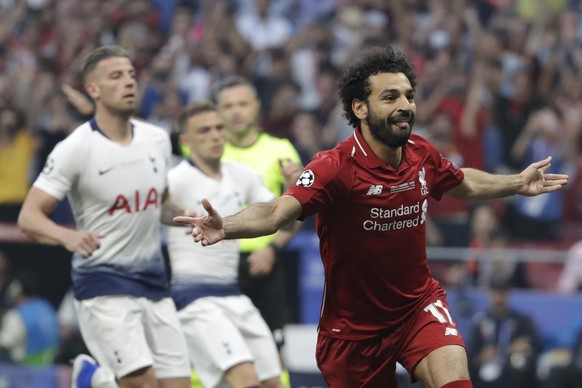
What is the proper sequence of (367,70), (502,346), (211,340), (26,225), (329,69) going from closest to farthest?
1. (367,70)
2. (26,225)
3. (211,340)
4. (502,346)
5. (329,69)

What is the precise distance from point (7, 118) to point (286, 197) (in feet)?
35.8

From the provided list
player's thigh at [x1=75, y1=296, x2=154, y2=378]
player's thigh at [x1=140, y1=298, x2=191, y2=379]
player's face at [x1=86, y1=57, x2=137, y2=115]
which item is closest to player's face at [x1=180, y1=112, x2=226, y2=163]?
player's face at [x1=86, y1=57, x2=137, y2=115]

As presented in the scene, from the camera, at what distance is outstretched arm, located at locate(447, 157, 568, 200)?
8406 mm

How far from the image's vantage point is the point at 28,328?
15633 millimetres

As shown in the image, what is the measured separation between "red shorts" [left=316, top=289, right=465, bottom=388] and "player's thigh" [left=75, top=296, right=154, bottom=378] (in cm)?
167

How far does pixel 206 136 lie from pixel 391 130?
2883mm

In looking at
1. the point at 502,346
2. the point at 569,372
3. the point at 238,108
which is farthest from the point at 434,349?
the point at 502,346

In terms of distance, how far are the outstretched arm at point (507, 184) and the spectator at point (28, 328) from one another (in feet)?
27.6

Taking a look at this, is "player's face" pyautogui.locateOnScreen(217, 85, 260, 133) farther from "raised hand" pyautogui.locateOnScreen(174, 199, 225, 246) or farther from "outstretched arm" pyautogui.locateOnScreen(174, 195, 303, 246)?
"raised hand" pyautogui.locateOnScreen(174, 199, 225, 246)

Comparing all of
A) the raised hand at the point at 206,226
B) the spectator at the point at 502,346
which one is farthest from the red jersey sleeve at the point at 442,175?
the spectator at the point at 502,346

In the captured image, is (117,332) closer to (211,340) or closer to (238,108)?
(211,340)

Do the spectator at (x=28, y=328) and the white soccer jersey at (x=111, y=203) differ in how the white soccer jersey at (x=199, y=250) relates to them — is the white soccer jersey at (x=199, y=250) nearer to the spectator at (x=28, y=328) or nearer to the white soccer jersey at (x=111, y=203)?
the white soccer jersey at (x=111, y=203)

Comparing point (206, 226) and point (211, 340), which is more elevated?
point (206, 226)

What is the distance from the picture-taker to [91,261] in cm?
921
